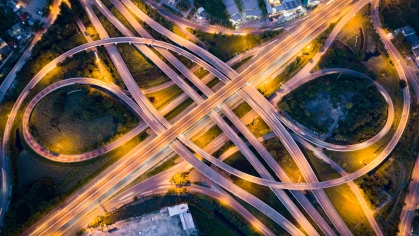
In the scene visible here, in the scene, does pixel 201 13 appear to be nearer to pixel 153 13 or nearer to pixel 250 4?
pixel 153 13

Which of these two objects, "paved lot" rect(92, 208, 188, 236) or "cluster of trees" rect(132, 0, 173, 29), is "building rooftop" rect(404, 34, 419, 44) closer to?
"cluster of trees" rect(132, 0, 173, 29)

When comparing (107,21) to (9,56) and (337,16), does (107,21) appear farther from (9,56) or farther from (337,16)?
(337,16)

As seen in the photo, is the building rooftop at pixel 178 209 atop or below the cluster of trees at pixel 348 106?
below

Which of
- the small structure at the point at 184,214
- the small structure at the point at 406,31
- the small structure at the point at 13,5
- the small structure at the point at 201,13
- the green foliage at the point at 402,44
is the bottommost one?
the small structure at the point at 184,214

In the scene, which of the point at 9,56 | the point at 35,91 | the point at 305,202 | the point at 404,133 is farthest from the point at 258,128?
the point at 9,56

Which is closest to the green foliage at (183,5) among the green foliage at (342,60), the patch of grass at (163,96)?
the patch of grass at (163,96)

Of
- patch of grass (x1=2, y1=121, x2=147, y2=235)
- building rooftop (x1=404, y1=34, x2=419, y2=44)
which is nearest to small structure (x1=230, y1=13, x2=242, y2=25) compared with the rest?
patch of grass (x1=2, y1=121, x2=147, y2=235)

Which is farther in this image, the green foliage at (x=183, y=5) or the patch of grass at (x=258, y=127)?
the green foliage at (x=183, y=5)

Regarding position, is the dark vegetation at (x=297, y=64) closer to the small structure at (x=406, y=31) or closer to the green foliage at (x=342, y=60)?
the green foliage at (x=342, y=60)

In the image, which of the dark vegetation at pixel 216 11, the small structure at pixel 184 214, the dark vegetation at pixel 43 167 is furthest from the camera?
the dark vegetation at pixel 216 11
